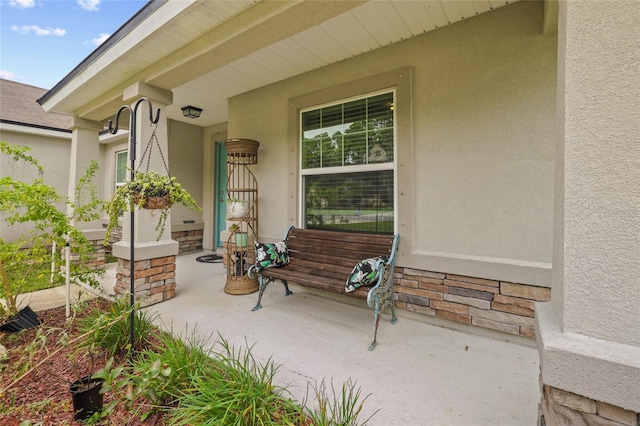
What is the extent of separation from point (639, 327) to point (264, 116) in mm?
4225

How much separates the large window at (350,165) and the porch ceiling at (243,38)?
25.6 inches

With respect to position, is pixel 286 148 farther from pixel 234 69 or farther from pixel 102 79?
pixel 102 79

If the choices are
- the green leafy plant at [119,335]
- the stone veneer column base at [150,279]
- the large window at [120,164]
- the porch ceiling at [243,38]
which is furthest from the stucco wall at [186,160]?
the green leafy plant at [119,335]

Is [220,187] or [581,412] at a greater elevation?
[220,187]

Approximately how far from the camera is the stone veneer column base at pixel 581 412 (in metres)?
0.96

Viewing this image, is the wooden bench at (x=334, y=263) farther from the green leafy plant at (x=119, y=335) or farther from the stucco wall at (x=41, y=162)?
the stucco wall at (x=41, y=162)

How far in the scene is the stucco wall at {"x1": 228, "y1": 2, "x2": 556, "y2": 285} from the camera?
240 cm

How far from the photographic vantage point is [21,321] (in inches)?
104

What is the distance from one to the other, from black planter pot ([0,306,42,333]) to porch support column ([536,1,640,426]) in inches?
157

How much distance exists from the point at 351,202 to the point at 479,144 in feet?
4.87

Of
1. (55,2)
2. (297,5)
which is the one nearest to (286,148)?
(297,5)

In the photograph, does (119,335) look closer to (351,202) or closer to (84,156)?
(351,202)

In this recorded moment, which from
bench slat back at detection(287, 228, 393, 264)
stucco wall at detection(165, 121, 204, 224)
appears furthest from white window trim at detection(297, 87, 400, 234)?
stucco wall at detection(165, 121, 204, 224)

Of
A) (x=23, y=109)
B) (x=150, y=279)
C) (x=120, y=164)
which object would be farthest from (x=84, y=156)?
(x=23, y=109)
